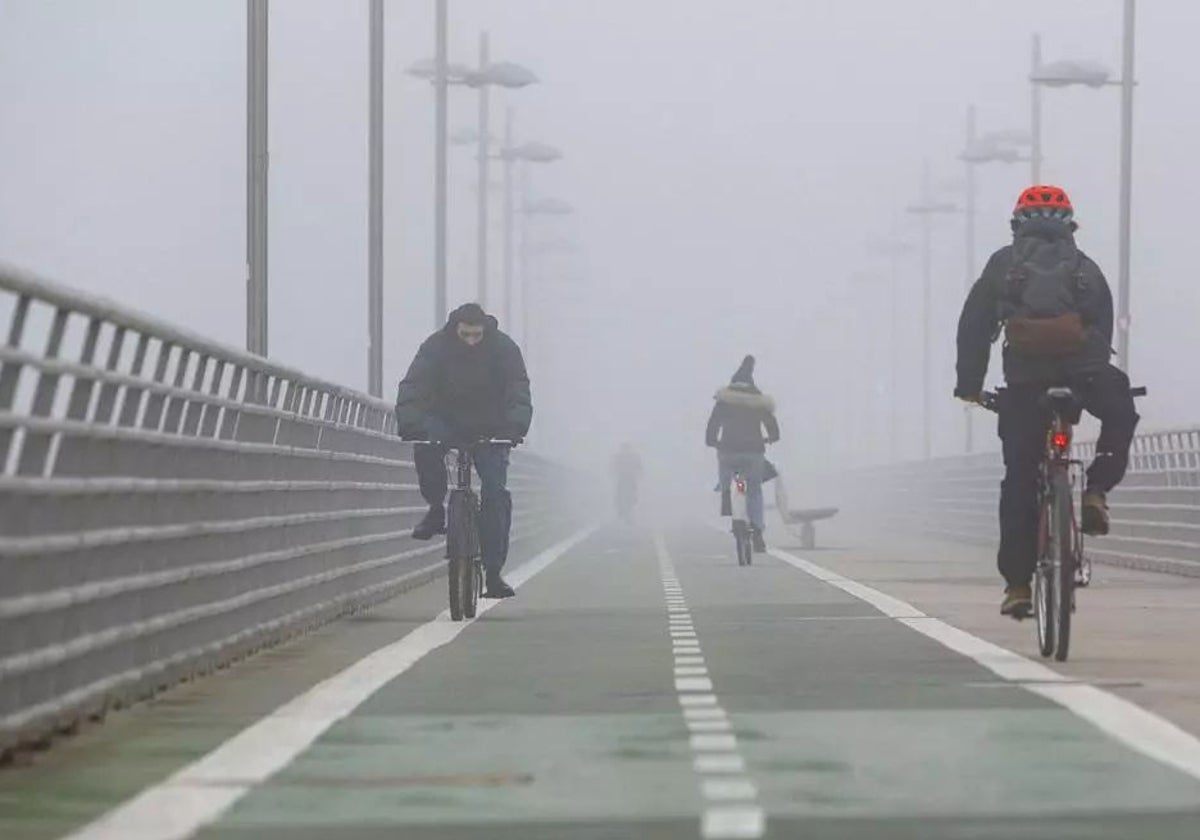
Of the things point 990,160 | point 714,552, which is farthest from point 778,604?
point 990,160

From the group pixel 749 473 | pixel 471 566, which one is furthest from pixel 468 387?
pixel 749 473

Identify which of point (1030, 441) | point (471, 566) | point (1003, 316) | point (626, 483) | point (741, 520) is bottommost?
point (626, 483)

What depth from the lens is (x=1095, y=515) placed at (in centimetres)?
1478

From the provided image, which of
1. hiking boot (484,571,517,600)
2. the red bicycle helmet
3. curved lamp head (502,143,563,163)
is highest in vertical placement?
curved lamp head (502,143,563,163)

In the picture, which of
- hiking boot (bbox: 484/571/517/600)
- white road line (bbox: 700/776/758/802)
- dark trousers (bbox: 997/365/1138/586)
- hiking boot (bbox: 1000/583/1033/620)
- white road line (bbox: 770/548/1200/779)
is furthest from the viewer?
hiking boot (bbox: 484/571/517/600)

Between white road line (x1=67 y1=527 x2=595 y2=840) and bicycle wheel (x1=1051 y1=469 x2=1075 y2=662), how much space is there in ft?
9.21

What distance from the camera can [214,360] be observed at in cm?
1473

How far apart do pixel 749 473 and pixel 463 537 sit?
1456 centimetres

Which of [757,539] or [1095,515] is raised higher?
[1095,515]

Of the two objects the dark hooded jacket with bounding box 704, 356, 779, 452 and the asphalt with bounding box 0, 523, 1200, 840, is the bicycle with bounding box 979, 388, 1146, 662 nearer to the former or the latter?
the asphalt with bounding box 0, 523, 1200, 840

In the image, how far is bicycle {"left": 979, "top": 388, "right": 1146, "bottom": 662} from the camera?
14117 millimetres

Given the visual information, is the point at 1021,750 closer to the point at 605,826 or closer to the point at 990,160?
the point at 605,826

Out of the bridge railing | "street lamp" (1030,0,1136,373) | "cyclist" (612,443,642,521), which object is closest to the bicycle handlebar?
the bridge railing

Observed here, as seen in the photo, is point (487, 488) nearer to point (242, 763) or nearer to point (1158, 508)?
point (242, 763)
